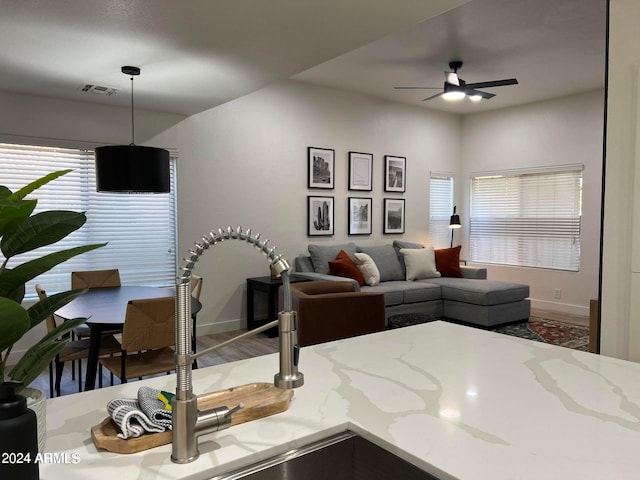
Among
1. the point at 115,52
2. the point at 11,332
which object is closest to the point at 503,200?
the point at 115,52

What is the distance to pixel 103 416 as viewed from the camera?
112 centimetres

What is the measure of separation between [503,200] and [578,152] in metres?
1.24

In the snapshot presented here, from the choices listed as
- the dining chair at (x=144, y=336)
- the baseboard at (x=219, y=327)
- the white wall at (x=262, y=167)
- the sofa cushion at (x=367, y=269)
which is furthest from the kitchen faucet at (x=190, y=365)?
the sofa cushion at (x=367, y=269)

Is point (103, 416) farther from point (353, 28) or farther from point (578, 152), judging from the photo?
point (578, 152)

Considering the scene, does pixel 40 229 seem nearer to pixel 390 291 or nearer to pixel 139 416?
pixel 139 416

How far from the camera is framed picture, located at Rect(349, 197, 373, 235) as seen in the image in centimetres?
642

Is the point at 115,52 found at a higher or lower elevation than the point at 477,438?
higher

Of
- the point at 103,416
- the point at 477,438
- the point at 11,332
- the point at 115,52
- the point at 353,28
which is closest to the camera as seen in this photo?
the point at 11,332

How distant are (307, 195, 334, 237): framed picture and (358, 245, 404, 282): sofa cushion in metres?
0.50

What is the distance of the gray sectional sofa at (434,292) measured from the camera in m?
5.54

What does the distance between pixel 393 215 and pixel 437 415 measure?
5.88 m

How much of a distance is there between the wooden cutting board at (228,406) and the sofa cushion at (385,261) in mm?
4961

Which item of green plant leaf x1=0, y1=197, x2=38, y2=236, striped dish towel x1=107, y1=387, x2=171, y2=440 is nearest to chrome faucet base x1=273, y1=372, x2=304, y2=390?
striped dish towel x1=107, y1=387, x2=171, y2=440

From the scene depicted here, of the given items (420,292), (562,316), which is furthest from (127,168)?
(562,316)
